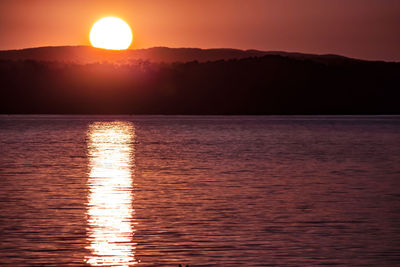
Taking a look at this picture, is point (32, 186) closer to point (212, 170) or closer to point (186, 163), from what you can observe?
point (212, 170)

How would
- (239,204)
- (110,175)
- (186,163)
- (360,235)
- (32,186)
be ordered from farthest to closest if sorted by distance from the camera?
1. (186,163)
2. (110,175)
3. (32,186)
4. (239,204)
5. (360,235)

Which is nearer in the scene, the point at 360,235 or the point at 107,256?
the point at 107,256

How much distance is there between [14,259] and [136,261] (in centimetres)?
267

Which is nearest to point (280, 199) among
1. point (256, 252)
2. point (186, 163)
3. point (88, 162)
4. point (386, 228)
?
point (386, 228)

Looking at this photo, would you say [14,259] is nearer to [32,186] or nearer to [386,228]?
[386,228]

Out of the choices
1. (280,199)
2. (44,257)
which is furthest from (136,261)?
(280,199)

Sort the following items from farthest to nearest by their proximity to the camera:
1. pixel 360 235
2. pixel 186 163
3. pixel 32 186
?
pixel 186 163 → pixel 32 186 → pixel 360 235

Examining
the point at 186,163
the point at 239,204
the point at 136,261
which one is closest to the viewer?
the point at 136,261

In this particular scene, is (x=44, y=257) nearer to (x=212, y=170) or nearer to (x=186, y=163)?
(x=212, y=170)

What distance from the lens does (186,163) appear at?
50.0 metres

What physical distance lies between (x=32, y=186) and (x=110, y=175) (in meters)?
7.55

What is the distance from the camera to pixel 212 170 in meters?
43.9

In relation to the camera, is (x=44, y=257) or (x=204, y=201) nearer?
(x=44, y=257)

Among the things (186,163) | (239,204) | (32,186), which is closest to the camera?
(239,204)
